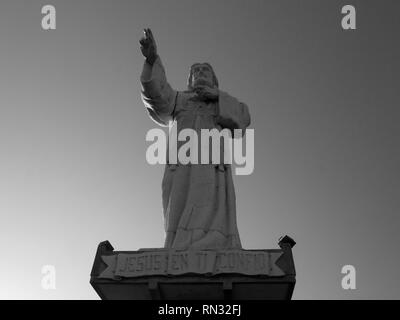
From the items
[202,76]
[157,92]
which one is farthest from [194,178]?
[202,76]

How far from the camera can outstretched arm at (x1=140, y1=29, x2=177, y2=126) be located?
1219 centimetres

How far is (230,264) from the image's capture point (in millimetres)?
9539

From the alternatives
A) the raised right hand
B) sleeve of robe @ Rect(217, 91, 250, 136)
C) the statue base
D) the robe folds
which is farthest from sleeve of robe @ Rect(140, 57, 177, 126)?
the statue base

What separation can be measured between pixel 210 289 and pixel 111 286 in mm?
1525

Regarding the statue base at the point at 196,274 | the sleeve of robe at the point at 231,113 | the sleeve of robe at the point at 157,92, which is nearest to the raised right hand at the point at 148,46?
the sleeve of robe at the point at 157,92

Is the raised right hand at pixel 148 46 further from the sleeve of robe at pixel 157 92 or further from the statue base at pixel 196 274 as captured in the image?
the statue base at pixel 196 274

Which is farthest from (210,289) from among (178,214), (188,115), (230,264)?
(188,115)

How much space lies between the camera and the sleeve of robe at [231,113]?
12.1 m

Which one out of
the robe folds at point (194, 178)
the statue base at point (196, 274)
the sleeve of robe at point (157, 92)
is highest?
the sleeve of robe at point (157, 92)

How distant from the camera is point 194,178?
37.3 ft

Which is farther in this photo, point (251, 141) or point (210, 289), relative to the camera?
point (251, 141)

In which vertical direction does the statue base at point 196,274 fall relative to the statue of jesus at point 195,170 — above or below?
below
